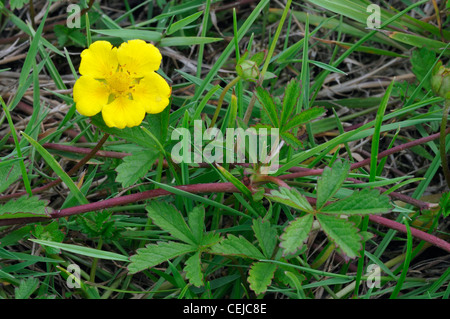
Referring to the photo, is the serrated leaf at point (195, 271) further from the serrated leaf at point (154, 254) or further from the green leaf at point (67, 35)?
the green leaf at point (67, 35)

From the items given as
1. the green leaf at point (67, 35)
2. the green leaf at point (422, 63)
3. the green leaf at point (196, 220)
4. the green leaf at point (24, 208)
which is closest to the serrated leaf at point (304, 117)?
the green leaf at point (196, 220)

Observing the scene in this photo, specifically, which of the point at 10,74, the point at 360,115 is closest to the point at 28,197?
the point at 10,74

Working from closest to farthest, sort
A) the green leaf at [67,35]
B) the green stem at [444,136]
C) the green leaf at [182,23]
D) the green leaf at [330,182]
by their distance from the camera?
the green leaf at [330,182]
the green stem at [444,136]
the green leaf at [182,23]
the green leaf at [67,35]

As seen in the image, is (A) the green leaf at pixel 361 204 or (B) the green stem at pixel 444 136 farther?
(B) the green stem at pixel 444 136

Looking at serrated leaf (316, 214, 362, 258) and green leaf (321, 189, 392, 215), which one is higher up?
green leaf (321, 189, 392, 215)

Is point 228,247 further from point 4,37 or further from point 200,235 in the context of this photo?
point 4,37

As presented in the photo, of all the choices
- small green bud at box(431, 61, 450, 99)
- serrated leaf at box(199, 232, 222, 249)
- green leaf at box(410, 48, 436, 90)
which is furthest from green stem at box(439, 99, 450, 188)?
serrated leaf at box(199, 232, 222, 249)

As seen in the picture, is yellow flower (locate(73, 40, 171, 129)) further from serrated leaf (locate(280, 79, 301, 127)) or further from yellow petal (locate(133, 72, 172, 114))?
serrated leaf (locate(280, 79, 301, 127))
